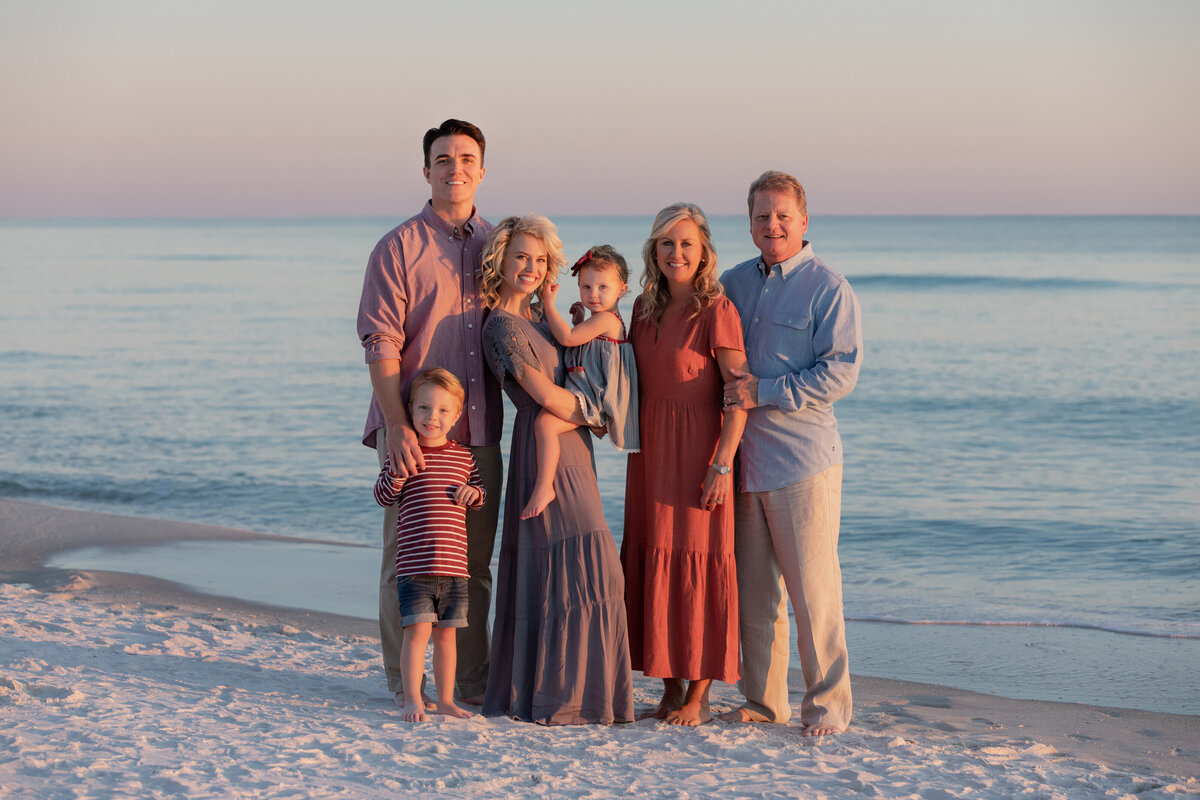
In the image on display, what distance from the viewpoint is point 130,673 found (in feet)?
13.9

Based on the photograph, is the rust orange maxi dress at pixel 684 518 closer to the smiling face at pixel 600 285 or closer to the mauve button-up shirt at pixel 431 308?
the smiling face at pixel 600 285

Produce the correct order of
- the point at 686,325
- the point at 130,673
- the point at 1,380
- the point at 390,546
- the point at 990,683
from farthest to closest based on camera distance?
the point at 1,380, the point at 990,683, the point at 130,673, the point at 390,546, the point at 686,325

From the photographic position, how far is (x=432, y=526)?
368 cm

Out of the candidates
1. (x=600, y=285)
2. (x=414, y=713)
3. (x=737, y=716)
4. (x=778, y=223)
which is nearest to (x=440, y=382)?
(x=600, y=285)

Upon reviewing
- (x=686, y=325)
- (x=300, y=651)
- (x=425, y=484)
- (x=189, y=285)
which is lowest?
(x=300, y=651)

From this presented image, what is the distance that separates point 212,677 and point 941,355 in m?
17.5

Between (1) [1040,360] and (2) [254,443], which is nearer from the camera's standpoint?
(2) [254,443]

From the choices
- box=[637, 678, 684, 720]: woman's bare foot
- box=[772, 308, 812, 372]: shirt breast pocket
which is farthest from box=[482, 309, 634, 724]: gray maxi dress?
box=[772, 308, 812, 372]: shirt breast pocket

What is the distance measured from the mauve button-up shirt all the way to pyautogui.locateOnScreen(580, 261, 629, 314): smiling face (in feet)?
1.38

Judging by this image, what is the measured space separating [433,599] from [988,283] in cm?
3696

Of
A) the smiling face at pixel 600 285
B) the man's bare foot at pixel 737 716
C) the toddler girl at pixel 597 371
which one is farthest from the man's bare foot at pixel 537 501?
the man's bare foot at pixel 737 716

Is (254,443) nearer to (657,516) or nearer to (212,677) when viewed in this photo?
(212,677)

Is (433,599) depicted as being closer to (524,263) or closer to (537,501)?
(537,501)

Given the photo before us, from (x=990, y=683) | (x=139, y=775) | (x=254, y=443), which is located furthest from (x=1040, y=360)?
(x=139, y=775)
